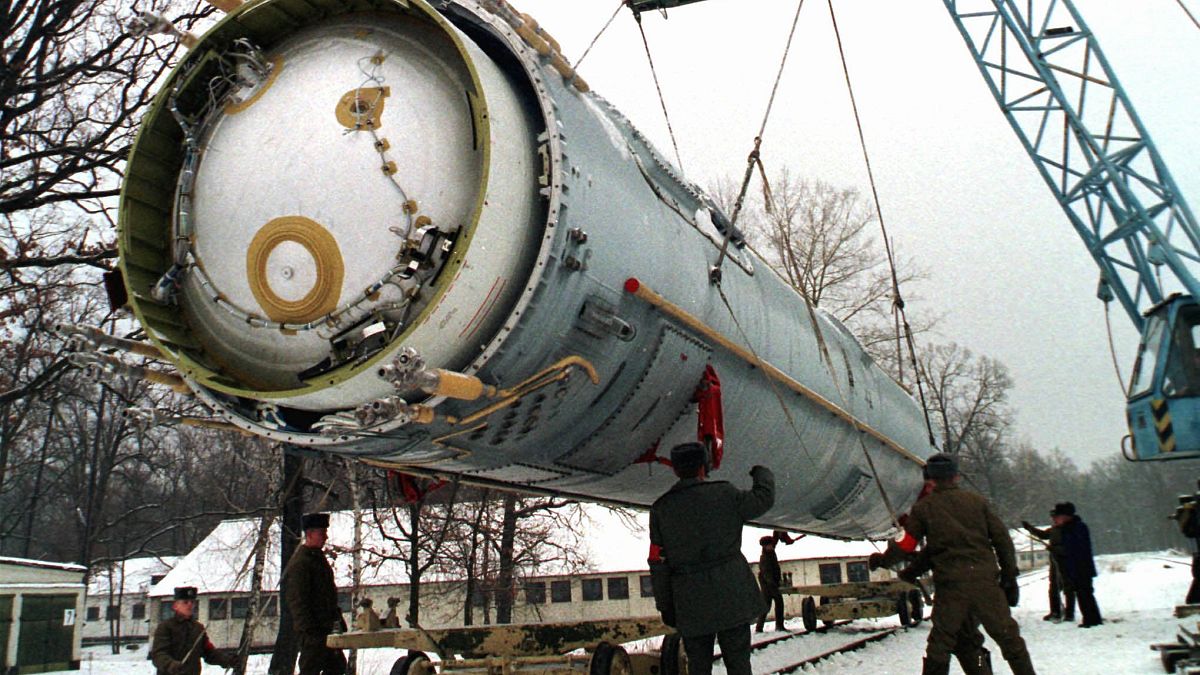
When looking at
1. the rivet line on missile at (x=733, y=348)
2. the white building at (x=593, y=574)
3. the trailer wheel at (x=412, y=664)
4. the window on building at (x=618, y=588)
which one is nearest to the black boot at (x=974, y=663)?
the rivet line on missile at (x=733, y=348)

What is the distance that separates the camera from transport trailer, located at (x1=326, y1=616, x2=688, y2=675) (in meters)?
4.49

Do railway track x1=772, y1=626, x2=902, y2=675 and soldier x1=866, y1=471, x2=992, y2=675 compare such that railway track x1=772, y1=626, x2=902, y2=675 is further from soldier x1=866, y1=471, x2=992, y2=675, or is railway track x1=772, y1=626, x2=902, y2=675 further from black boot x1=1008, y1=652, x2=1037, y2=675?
black boot x1=1008, y1=652, x2=1037, y2=675

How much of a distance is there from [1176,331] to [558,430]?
8300mm

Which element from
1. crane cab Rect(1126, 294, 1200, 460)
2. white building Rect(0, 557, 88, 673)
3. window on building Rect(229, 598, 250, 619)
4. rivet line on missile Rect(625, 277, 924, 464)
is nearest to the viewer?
rivet line on missile Rect(625, 277, 924, 464)

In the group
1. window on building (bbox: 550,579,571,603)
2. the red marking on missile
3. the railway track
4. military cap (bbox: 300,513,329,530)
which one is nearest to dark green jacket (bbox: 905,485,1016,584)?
the railway track

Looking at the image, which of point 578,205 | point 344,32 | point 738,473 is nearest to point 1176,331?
point 738,473

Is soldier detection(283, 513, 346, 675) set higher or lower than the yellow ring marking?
lower

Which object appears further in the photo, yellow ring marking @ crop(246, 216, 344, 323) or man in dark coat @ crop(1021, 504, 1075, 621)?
man in dark coat @ crop(1021, 504, 1075, 621)

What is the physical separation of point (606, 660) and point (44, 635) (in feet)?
52.3

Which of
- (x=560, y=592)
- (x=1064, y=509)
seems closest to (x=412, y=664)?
(x=1064, y=509)

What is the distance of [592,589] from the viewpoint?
95.1ft

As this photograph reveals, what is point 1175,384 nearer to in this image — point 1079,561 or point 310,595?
point 1079,561

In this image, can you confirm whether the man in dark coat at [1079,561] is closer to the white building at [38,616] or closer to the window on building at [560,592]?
the white building at [38,616]

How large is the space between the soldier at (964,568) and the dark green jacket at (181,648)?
4.70 metres
